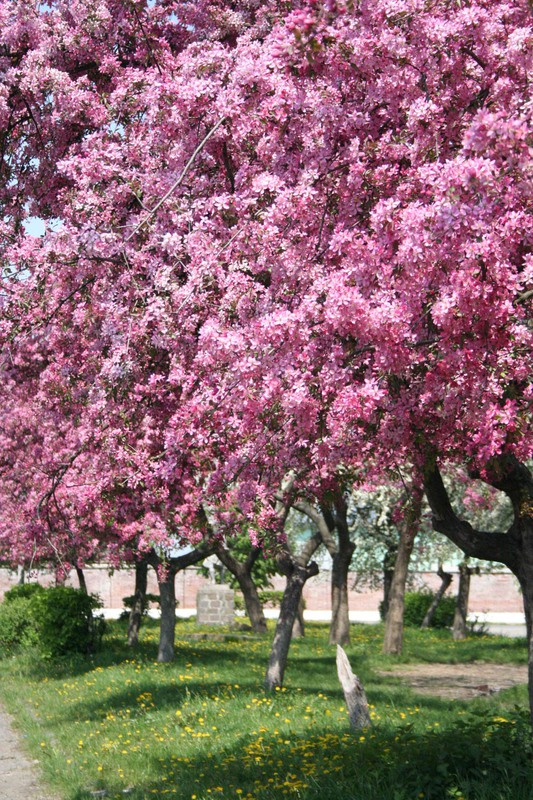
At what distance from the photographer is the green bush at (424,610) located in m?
35.2

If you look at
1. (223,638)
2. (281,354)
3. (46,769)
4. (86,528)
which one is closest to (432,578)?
(223,638)

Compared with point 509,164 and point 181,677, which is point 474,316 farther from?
point 181,677

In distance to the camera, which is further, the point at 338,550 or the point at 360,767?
the point at 338,550

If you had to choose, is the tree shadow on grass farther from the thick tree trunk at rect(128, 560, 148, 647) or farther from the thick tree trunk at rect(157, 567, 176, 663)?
the thick tree trunk at rect(128, 560, 148, 647)

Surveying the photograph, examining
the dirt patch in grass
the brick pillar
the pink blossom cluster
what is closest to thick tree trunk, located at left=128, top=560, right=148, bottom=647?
the dirt patch in grass

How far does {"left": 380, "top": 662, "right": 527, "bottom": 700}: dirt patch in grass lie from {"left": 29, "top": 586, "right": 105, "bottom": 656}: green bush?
20.2ft

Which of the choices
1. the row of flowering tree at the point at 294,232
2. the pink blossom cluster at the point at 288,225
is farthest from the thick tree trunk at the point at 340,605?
the pink blossom cluster at the point at 288,225

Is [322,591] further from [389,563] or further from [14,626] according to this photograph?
[14,626]

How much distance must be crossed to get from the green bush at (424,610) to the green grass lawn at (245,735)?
1578 centimetres

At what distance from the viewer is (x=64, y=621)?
64.5 ft

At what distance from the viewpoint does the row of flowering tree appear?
5.03 meters

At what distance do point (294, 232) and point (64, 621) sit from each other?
1516cm

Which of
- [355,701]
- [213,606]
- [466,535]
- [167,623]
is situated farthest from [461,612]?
[466,535]

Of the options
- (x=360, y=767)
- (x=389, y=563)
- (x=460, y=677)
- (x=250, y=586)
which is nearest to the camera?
(x=360, y=767)
